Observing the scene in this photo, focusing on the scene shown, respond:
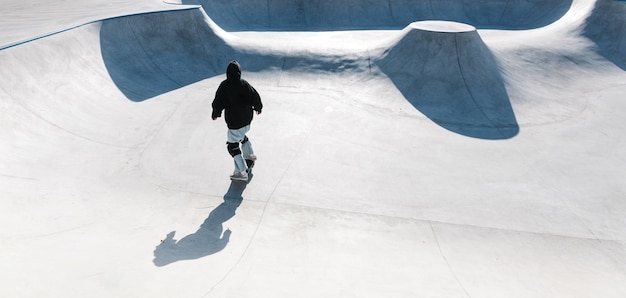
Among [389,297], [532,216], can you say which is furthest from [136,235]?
[532,216]

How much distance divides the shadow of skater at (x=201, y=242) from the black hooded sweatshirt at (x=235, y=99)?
144cm

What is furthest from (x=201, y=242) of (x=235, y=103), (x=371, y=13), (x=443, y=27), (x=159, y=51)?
(x=371, y=13)

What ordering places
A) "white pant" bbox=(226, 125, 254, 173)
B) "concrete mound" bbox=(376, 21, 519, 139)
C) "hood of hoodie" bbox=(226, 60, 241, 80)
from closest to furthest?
"hood of hoodie" bbox=(226, 60, 241, 80), "white pant" bbox=(226, 125, 254, 173), "concrete mound" bbox=(376, 21, 519, 139)

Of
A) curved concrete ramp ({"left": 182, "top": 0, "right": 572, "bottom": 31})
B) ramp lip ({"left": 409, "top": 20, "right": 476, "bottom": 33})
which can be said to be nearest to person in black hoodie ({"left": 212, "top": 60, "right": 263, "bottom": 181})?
ramp lip ({"left": 409, "top": 20, "right": 476, "bottom": 33})

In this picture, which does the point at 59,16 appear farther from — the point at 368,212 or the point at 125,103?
the point at 368,212

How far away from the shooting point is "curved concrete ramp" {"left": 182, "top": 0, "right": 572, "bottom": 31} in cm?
1842

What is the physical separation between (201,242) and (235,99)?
7.41ft

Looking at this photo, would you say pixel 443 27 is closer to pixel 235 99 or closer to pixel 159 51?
pixel 235 99

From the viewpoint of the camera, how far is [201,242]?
4.70 m

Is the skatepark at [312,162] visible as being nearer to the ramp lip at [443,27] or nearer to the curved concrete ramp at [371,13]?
the ramp lip at [443,27]

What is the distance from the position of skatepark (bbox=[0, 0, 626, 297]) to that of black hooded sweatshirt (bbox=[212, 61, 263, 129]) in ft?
4.56

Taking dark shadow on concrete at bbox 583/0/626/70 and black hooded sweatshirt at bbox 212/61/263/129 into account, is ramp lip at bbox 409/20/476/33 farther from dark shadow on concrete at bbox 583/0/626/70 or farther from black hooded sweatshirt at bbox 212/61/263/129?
black hooded sweatshirt at bbox 212/61/263/129

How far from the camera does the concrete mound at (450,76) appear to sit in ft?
30.0

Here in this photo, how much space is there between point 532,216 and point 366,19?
15.5m
